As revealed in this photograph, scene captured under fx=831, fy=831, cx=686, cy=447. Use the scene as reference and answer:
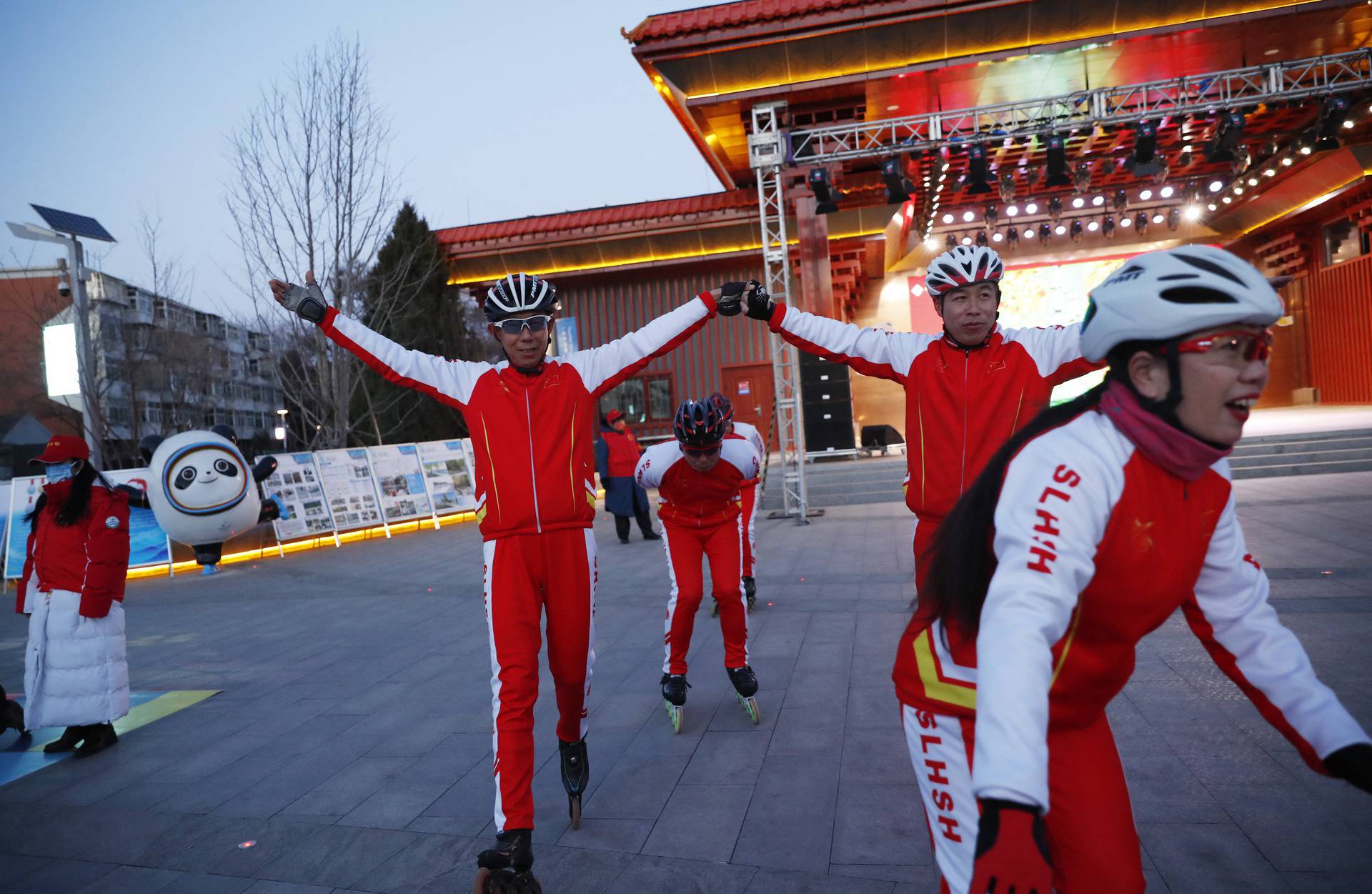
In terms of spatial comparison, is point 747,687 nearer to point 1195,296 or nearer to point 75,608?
point 1195,296

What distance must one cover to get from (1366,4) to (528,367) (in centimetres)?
1862

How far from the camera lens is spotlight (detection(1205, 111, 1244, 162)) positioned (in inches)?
552

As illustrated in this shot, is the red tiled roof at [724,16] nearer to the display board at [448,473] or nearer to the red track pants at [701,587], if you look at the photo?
the display board at [448,473]

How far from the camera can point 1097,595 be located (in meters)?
1.60

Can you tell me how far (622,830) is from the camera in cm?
353

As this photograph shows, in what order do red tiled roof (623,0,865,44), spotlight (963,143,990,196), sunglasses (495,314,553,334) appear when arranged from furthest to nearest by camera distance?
red tiled roof (623,0,865,44), spotlight (963,143,990,196), sunglasses (495,314,553,334)

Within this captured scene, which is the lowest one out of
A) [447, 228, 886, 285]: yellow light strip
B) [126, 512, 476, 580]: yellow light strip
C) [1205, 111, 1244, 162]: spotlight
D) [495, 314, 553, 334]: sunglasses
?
[126, 512, 476, 580]: yellow light strip

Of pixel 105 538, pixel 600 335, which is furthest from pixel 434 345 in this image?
pixel 105 538

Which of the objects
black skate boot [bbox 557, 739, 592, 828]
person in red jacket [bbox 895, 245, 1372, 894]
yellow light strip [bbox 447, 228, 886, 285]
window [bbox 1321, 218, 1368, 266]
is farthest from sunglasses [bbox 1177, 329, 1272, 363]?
window [bbox 1321, 218, 1368, 266]

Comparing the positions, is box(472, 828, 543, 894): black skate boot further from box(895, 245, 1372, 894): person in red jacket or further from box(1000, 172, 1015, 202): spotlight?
box(1000, 172, 1015, 202): spotlight

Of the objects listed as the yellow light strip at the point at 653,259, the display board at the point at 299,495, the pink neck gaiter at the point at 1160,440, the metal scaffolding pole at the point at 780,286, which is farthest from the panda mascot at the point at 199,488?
the pink neck gaiter at the point at 1160,440

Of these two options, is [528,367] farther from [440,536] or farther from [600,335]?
[600,335]

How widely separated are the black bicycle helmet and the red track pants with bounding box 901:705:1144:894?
299 centimetres

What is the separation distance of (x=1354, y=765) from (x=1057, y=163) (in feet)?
49.3
